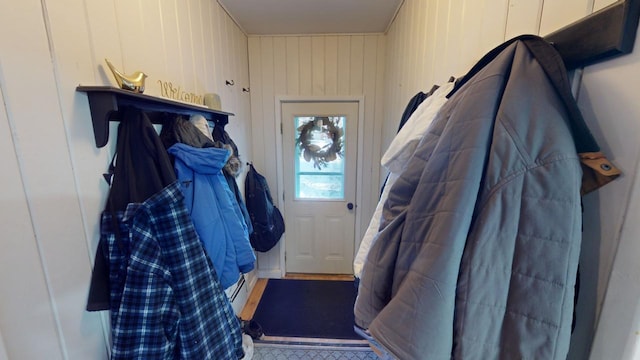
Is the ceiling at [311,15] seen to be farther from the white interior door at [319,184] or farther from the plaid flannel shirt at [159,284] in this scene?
the plaid flannel shirt at [159,284]

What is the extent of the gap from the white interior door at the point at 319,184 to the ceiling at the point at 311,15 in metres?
0.65

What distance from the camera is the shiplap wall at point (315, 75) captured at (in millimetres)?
2441

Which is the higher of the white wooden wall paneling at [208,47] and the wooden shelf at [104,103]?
the white wooden wall paneling at [208,47]

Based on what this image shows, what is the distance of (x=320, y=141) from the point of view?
265 cm

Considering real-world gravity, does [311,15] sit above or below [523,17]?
above

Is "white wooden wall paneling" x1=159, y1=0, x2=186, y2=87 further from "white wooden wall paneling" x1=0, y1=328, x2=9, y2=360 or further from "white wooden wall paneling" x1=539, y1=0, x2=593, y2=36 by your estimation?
"white wooden wall paneling" x1=539, y1=0, x2=593, y2=36

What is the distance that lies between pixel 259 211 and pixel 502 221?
2087mm

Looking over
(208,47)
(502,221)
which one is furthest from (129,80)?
(502,221)

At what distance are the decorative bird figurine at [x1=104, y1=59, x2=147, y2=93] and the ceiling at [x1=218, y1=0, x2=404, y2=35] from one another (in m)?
1.27

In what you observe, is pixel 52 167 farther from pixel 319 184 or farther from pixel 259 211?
pixel 319 184

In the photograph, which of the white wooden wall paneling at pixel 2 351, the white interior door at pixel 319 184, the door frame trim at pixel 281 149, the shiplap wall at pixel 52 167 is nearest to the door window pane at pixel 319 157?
the white interior door at pixel 319 184

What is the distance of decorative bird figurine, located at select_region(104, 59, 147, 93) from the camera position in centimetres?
89

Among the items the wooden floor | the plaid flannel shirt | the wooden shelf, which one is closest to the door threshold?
the wooden floor

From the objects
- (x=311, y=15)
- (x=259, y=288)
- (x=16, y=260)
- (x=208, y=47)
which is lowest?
(x=259, y=288)
